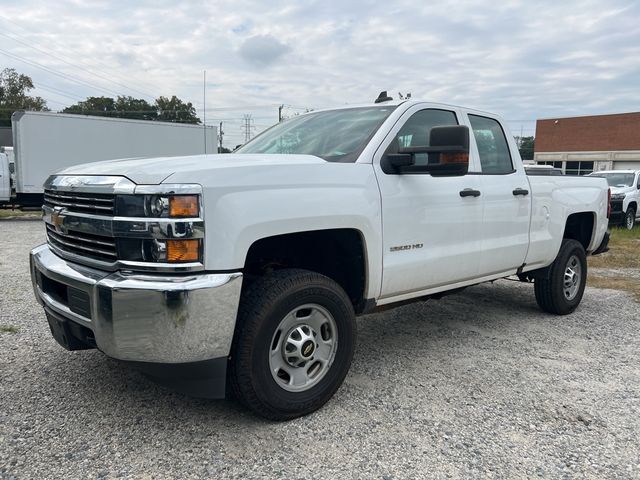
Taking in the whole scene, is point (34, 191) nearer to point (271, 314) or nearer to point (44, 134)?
point (44, 134)

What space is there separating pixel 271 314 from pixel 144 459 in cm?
97

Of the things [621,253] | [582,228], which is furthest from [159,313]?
[621,253]

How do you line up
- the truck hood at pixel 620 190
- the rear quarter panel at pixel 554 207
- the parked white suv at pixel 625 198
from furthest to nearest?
the truck hood at pixel 620 190
the parked white suv at pixel 625 198
the rear quarter panel at pixel 554 207

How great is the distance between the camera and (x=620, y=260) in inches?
387

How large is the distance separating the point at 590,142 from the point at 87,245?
50.0 metres

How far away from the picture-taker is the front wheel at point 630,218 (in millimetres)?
15261

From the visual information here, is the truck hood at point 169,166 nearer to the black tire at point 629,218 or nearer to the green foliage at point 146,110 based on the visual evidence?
the black tire at point 629,218

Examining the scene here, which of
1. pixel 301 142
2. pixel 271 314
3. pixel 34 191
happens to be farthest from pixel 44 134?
pixel 271 314

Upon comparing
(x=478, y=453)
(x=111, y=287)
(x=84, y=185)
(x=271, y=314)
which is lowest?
(x=478, y=453)

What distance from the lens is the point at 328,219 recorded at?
10.1ft

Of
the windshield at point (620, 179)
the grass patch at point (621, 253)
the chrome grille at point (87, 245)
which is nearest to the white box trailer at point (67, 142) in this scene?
the grass patch at point (621, 253)

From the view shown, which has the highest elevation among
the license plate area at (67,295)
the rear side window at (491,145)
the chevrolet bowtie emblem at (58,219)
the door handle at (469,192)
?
the rear side window at (491,145)

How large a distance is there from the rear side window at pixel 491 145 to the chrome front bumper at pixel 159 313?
106 inches

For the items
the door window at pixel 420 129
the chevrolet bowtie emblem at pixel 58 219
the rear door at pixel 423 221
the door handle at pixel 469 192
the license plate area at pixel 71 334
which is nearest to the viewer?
the license plate area at pixel 71 334
